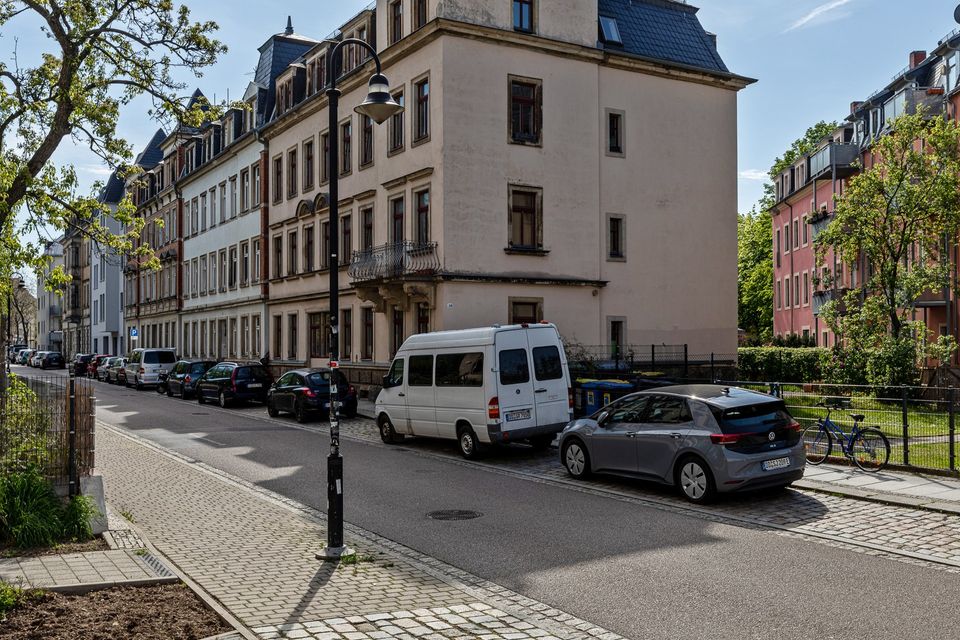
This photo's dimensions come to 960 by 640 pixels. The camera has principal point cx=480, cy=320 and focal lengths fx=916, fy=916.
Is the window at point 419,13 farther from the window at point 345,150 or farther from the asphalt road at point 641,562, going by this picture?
the asphalt road at point 641,562

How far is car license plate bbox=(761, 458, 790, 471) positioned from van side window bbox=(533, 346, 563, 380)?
5910mm

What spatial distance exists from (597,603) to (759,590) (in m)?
1.43

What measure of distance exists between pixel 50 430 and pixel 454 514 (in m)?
4.89

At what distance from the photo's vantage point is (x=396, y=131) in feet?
103

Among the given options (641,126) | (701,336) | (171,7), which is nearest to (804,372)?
(701,336)

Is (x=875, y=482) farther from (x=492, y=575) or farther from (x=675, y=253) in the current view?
(x=675, y=253)

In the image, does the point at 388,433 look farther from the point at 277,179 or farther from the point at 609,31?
the point at 277,179

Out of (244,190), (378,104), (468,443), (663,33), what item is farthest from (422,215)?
(244,190)

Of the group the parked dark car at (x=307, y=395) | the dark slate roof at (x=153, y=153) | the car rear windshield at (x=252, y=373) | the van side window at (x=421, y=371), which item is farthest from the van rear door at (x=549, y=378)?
the dark slate roof at (x=153, y=153)

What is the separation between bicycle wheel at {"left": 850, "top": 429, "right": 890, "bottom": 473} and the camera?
46.9 feet

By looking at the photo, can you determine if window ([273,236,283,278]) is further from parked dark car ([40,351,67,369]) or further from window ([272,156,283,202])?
parked dark car ([40,351,67,369])

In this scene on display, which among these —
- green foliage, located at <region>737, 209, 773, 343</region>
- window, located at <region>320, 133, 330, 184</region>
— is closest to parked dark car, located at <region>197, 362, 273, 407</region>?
window, located at <region>320, 133, 330, 184</region>

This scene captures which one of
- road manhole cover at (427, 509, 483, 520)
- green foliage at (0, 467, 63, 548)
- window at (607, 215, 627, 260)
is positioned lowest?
road manhole cover at (427, 509, 483, 520)

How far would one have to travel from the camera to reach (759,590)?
7711mm
